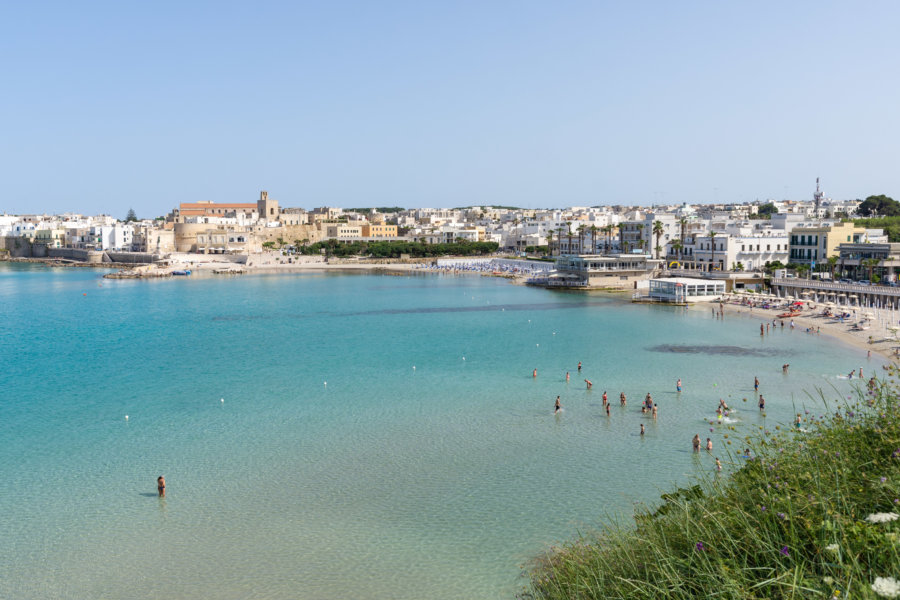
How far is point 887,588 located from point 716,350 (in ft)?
89.6

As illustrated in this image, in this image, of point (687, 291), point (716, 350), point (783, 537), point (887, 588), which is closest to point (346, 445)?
point (783, 537)

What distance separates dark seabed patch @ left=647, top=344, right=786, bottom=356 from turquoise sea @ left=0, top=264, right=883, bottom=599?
209mm

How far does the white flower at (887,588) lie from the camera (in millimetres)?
4465

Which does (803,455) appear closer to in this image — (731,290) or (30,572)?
(30,572)

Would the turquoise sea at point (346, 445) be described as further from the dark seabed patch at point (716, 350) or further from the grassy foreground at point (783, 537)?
the grassy foreground at point (783, 537)

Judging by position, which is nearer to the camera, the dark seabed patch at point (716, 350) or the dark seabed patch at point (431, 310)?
the dark seabed patch at point (716, 350)

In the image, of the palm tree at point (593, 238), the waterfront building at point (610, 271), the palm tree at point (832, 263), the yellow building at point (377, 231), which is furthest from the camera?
the yellow building at point (377, 231)

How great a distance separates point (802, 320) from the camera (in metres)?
38.7

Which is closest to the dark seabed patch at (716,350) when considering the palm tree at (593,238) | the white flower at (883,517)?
the white flower at (883,517)

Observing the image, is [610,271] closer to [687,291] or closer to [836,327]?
[687,291]

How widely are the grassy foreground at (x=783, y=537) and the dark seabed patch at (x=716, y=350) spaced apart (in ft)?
72.9

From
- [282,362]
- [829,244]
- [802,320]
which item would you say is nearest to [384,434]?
[282,362]

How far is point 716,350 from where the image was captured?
30.4 metres

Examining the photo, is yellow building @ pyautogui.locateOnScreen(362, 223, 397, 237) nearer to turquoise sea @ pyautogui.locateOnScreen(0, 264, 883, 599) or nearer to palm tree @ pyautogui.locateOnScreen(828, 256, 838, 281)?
palm tree @ pyautogui.locateOnScreen(828, 256, 838, 281)
